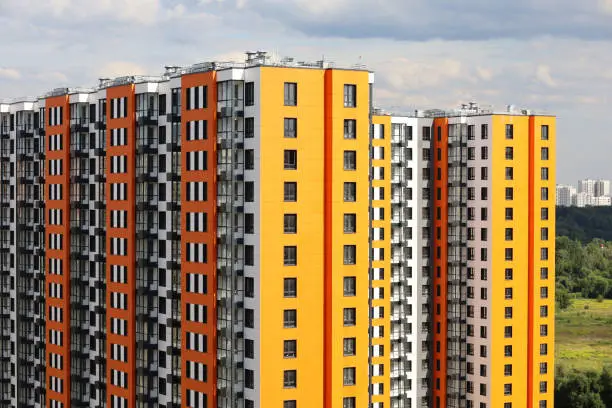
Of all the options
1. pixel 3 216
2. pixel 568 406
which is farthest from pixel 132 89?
pixel 568 406

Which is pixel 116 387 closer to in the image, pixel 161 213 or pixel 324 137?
pixel 161 213

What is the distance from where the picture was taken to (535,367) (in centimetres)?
9744

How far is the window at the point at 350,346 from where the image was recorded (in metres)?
64.2

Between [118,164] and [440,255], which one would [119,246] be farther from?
[440,255]

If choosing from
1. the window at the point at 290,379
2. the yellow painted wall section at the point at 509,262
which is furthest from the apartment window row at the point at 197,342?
the yellow painted wall section at the point at 509,262

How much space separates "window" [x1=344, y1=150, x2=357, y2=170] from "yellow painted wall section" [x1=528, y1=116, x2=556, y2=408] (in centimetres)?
3845

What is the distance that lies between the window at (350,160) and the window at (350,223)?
320cm

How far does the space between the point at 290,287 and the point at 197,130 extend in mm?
13305

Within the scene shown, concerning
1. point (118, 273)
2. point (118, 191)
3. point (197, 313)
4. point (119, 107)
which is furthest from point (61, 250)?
point (197, 313)

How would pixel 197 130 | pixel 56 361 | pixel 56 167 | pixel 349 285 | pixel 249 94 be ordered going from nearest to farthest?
pixel 249 94, pixel 349 285, pixel 197 130, pixel 56 361, pixel 56 167

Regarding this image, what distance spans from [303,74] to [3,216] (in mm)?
48290

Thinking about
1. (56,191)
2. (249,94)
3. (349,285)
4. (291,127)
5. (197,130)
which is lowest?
(349,285)

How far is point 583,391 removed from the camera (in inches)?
5359

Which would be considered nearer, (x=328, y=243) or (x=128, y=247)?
(x=328, y=243)
